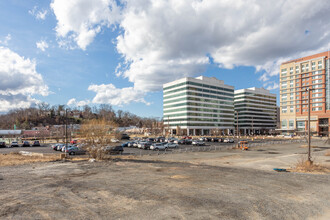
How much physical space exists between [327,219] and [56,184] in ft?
54.4

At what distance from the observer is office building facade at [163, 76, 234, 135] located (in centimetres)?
11631

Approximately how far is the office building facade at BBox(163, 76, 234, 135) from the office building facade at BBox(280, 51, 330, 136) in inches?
1308

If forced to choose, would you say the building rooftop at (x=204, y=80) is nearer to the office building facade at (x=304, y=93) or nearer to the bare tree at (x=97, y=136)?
the office building facade at (x=304, y=93)

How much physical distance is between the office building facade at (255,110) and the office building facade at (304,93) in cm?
2910

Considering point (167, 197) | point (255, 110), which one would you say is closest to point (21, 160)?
point (167, 197)

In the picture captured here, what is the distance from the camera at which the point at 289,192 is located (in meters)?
13.1

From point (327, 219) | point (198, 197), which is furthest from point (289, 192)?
point (198, 197)

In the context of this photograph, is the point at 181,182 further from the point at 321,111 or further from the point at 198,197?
the point at 321,111

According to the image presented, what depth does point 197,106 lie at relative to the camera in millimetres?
120125

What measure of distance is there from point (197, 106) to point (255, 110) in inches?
2550

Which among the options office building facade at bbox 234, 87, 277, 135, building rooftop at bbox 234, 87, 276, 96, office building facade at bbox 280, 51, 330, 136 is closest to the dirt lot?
office building facade at bbox 280, 51, 330, 136

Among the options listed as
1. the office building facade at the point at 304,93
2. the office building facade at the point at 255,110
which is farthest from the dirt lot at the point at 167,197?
the office building facade at the point at 255,110

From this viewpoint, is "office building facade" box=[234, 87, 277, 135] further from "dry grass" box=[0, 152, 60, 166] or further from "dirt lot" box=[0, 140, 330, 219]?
"dirt lot" box=[0, 140, 330, 219]

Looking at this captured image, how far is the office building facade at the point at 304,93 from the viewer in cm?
11000
